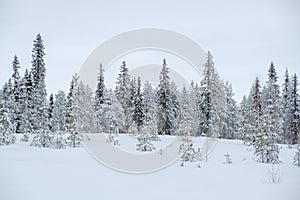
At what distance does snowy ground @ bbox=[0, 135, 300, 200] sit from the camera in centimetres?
894

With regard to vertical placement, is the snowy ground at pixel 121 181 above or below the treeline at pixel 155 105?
below

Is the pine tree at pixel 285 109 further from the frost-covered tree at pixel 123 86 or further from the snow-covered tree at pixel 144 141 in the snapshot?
the snow-covered tree at pixel 144 141

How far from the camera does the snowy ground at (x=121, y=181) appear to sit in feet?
29.3

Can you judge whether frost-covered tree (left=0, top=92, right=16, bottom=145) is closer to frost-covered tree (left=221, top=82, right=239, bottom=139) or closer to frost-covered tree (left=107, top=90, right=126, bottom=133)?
frost-covered tree (left=107, top=90, right=126, bottom=133)

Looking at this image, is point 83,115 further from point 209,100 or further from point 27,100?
point 209,100

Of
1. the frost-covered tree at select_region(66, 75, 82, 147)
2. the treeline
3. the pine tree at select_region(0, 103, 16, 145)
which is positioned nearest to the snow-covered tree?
the treeline

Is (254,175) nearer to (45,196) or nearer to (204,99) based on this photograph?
(45,196)

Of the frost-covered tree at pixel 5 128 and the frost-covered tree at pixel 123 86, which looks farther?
the frost-covered tree at pixel 123 86

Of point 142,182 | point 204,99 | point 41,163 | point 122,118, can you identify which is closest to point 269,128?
point 142,182

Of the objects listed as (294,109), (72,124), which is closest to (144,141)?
(72,124)

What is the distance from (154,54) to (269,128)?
8.10m

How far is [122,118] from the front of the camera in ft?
125

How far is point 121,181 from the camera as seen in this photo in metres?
10.7

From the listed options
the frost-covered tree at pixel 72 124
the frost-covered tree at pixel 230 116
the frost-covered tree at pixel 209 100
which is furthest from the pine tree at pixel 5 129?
the frost-covered tree at pixel 230 116
